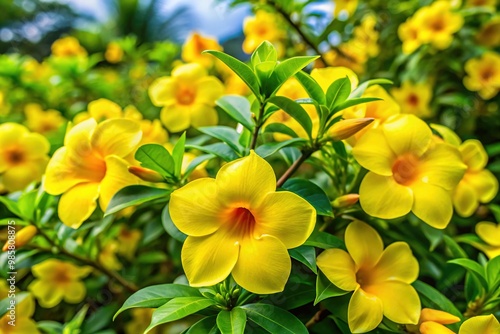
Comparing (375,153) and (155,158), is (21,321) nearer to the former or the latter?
(155,158)

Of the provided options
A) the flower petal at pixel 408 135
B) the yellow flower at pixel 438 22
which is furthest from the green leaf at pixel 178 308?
the yellow flower at pixel 438 22

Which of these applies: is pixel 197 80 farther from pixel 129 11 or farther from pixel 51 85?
pixel 129 11

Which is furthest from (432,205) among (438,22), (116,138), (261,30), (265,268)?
(261,30)

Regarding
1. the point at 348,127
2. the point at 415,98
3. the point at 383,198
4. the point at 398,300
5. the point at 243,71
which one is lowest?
the point at 415,98

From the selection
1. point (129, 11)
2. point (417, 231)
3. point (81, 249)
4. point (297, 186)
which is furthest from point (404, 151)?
point (129, 11)

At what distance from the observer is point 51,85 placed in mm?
1525

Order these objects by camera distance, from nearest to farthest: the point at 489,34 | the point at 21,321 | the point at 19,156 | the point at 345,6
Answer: the point at 21,321 < the point at 19,156 < the point at 489,34 < the point at 345,6

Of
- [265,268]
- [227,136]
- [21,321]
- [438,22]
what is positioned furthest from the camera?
[438,22]

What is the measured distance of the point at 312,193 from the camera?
26.0 inches

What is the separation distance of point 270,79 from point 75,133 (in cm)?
33

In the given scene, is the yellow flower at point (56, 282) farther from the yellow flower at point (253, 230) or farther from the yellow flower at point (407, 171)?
the yellow flower at point (407, 171)

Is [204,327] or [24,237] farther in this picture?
[24,237]

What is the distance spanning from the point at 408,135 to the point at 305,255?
0.79 ft

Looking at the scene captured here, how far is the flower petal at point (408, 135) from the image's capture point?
0.67 meters
